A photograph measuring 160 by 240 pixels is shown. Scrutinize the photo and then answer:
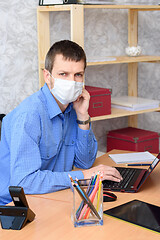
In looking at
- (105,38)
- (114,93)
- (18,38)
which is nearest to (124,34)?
(105,38)

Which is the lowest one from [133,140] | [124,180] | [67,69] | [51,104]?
[133,140]

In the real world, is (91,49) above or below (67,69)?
above

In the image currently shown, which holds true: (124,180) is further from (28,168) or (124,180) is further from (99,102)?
(99,102)

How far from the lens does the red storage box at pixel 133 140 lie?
3183 mm

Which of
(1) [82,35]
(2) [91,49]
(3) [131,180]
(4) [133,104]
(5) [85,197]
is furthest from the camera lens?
(2) [91,49]

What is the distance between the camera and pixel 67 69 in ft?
5.77

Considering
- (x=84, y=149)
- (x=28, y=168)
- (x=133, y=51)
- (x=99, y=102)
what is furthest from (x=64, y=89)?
(x=133, y=51)

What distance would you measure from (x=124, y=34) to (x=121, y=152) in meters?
1.69

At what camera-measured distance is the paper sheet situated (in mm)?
1954

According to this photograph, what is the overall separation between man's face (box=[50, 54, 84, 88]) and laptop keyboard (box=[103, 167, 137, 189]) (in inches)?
18.1

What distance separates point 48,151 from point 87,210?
1.71ft

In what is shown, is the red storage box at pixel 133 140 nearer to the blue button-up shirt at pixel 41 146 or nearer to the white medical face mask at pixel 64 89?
the blue button-up shirt at pixel 41 146

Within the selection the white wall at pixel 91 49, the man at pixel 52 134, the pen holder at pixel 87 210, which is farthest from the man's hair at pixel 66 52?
the white wall at pixel 91 49

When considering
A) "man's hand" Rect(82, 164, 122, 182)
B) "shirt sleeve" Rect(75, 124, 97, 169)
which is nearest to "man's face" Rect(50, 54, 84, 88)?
"shirt sleeve" Rect(75, 124, 97, 169)
